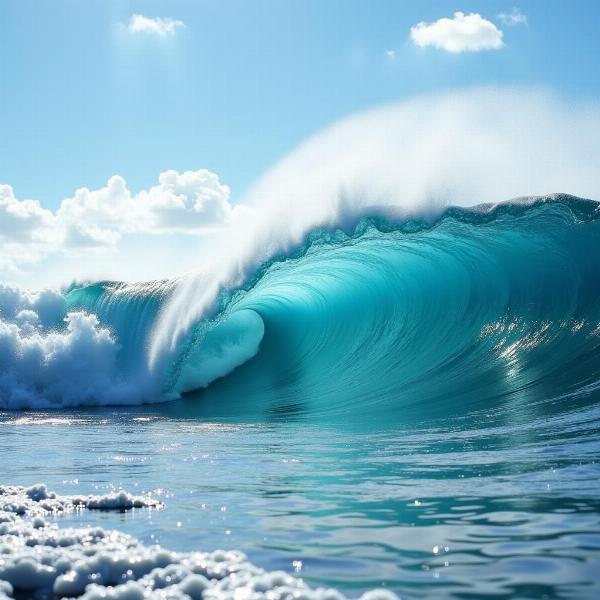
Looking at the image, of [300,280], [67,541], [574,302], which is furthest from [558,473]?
[300,280]

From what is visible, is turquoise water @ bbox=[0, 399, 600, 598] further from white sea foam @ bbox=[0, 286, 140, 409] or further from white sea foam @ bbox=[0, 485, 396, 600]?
white sea foam @ bbox=[0, 286, 140, 409]

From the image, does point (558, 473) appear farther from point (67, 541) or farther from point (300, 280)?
point (300, 280)

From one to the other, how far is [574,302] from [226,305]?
7.61 m

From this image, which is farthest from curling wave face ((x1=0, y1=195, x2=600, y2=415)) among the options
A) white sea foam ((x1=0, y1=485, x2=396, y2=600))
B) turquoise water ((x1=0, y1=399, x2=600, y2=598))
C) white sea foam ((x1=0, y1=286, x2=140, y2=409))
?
white sea foam ((x1=0, y1=485, x2=396, y2=600))

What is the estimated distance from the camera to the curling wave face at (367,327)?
12820 millimetres

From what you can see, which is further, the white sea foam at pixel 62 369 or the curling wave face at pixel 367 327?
the white sea foam at pixel 62 369

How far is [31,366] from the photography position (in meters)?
19.0

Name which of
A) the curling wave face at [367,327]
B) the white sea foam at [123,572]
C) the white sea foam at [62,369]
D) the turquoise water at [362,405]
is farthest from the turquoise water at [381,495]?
the white sea foam at [62,369]

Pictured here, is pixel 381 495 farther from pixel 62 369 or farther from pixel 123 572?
pixel 62 369

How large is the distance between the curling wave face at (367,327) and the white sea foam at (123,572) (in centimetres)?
704

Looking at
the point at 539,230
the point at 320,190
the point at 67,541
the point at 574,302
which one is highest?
the point at 320,190

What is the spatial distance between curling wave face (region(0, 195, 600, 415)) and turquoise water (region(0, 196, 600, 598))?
53 millimetres

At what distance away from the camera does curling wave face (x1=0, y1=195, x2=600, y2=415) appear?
12.8m

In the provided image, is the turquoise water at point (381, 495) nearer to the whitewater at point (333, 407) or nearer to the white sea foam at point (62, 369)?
the whitewater at point (333, 407)
